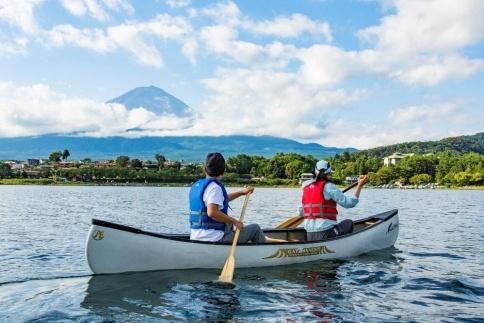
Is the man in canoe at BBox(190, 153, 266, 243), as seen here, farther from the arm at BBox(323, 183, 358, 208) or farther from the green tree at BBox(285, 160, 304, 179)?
the green tree at BBox(285, 160, 304, 179)

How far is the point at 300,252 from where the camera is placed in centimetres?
1220

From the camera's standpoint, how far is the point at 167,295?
29.9ft

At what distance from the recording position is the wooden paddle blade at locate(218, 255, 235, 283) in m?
10.2

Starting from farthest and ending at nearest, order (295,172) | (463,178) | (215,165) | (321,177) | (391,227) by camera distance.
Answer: (295,172) < (463,178) < (391,227) < (321,177) < (215,165)

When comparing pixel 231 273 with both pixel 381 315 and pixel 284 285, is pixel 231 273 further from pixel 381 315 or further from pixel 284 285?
pixel 381 315

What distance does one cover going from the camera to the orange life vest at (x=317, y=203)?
12.4 metres

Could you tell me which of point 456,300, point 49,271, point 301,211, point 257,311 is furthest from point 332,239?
point 49,271

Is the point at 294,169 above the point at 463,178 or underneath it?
above

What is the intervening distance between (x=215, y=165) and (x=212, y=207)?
2.60ft

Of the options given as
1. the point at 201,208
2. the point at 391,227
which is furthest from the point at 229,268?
the point at 391,227

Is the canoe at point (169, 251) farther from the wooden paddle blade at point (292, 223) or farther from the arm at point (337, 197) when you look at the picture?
the wooden paddle blade at point (292, 223)

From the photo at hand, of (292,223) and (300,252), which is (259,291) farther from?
(292,223)

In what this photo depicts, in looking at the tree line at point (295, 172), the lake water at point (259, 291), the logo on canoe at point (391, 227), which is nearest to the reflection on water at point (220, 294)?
the lake water at point (259, 291)

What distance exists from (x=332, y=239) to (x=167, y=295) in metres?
5.01
